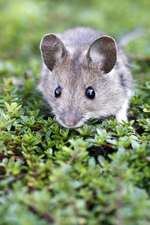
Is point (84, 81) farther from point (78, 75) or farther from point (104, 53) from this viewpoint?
point (104, 53)

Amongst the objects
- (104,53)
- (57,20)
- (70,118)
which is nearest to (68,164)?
(70,118)

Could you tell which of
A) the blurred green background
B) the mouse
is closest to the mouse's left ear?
the mouse

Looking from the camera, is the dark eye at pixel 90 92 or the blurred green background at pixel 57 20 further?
the blurred green background at pixel 57 20

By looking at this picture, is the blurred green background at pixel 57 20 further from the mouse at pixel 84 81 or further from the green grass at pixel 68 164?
the mouse at pixel 84 81

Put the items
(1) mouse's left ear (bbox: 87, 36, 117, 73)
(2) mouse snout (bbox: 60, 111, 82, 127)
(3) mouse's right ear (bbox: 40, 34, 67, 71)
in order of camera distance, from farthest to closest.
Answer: (3) mouse's right ear (bbox: 40, 34, 67, 71), (1) mouse's left ear (bbox: 87, 36, 117, 73), (2) mouse snout (bbox: 60, 111, 82, 127)

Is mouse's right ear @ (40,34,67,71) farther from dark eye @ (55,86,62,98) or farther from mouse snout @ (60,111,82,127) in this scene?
mouse snout @ (60,111,82,127)

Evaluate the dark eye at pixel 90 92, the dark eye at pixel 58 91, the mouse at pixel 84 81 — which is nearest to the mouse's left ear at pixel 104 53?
the mouse at pixel 84 81
